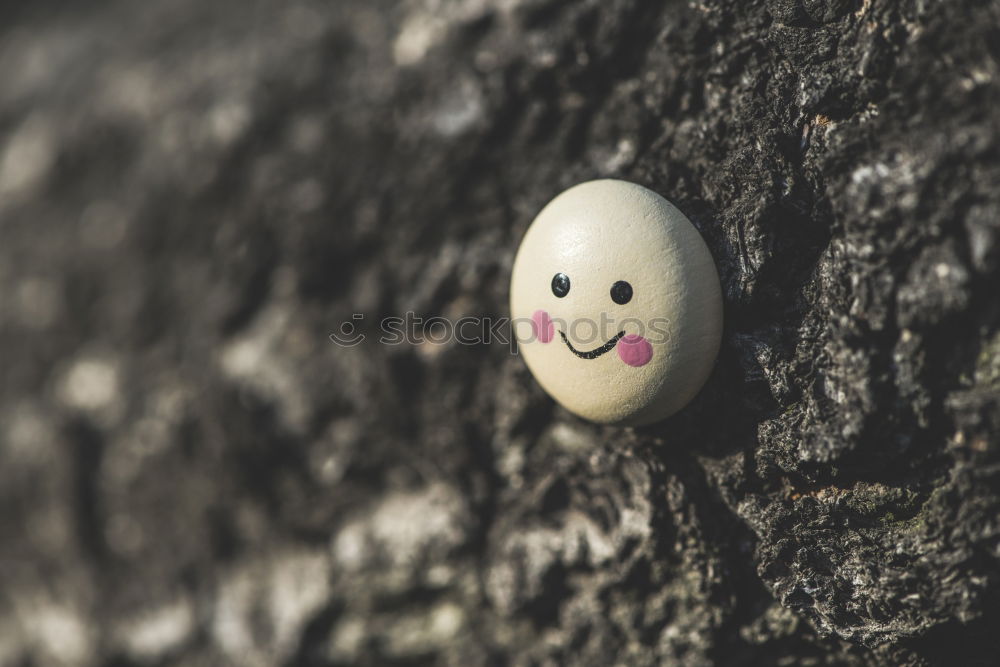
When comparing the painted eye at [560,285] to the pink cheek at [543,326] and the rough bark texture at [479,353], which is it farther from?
the rough bark texture at [479,353]

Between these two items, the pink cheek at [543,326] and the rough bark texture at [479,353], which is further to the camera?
the pink cheek at [543,326]

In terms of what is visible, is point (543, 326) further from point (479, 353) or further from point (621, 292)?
point (479, 353)

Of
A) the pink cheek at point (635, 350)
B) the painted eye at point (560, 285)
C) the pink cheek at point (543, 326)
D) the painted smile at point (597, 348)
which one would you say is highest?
the painted eye at point (560, 285)

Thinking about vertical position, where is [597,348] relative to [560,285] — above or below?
below

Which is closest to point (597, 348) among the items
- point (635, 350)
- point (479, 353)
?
point (635, 350)

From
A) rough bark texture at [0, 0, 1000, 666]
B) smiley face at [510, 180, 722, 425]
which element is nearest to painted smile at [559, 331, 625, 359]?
smiley face at [510, 180, 722, 425]

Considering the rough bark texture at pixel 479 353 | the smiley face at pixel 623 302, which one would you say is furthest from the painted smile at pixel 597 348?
the rough bark texture at pixel 479 353
